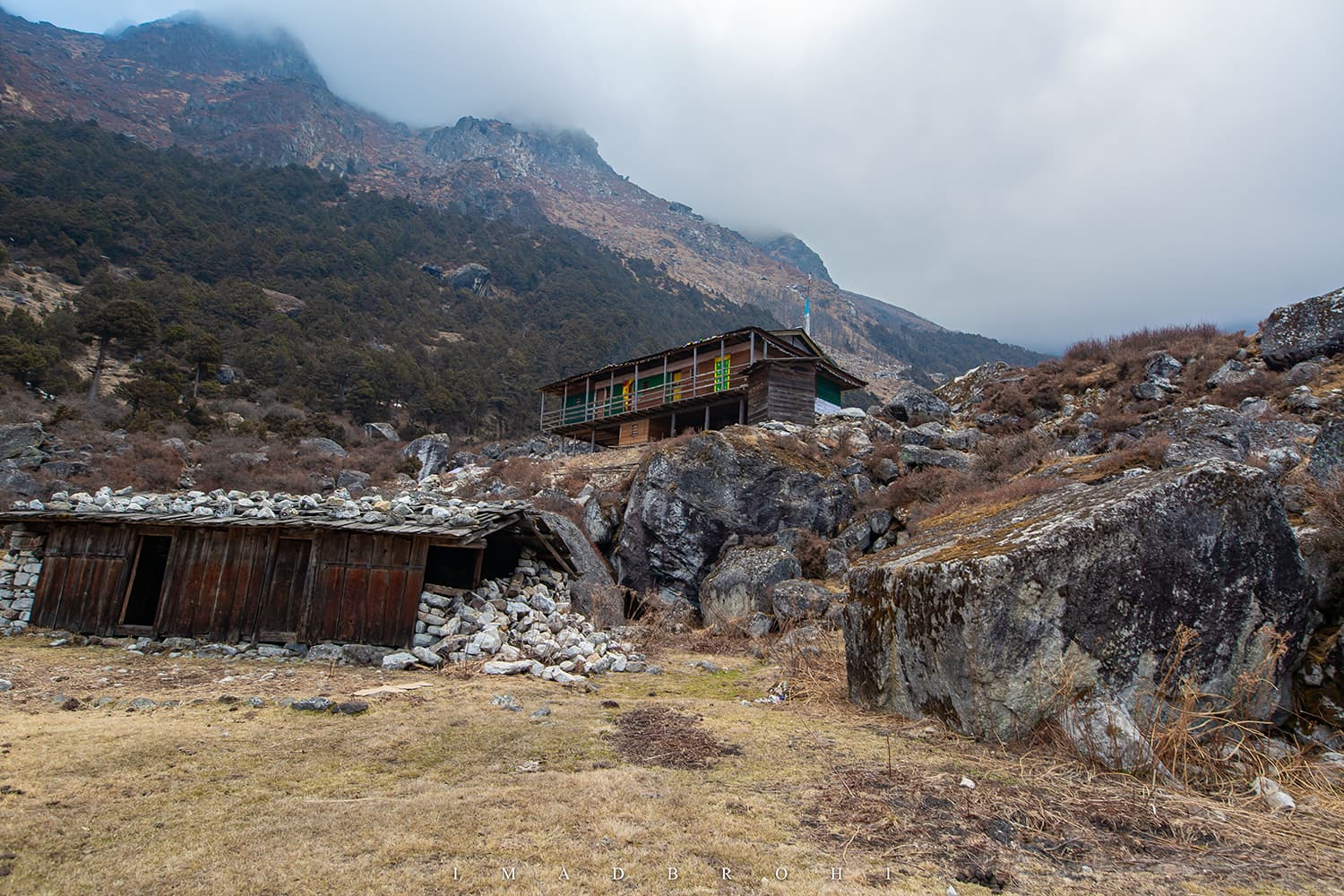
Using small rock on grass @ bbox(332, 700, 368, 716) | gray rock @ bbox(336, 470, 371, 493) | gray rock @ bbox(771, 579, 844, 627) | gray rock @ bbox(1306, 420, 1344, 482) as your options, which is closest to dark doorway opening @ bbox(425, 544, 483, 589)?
small rock on grass @ bbox(332, 700, 368, 716)

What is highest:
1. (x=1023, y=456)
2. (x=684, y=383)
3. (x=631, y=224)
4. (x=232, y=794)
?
(x=631, y=224)

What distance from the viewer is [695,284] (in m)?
114

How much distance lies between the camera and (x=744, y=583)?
16.6 metres

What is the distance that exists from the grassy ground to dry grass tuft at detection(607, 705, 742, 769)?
9 centimetres

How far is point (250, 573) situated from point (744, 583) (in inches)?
419

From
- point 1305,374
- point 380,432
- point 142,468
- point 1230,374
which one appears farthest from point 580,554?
point 380,432

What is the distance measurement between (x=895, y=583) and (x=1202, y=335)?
24.2m

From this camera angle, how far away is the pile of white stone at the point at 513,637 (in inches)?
433

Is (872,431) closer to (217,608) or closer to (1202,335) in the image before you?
(1202,335)

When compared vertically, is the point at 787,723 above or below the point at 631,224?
below

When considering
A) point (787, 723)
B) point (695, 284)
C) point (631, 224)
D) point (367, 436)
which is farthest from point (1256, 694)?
point (631, 224)

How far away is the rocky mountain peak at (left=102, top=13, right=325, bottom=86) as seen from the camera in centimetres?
14810

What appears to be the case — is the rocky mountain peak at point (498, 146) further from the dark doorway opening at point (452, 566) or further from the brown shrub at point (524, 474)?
the dark doorway opening at point (452, 566)

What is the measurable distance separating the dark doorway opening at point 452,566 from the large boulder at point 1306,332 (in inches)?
838
